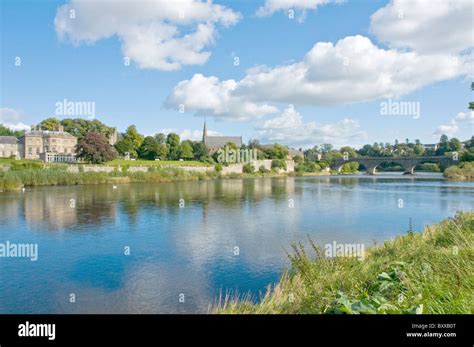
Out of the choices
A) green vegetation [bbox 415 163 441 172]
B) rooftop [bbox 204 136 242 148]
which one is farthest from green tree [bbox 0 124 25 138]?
green vegetation [bbox 415 163 441 172]

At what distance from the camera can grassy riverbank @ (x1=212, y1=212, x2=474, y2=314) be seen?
185 inches

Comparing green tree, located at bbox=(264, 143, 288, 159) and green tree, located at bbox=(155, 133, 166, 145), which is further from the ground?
green tree, located at bbox=(155, 133, 166, 145)

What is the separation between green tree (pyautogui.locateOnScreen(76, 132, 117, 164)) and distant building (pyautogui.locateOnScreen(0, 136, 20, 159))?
68.2 ft

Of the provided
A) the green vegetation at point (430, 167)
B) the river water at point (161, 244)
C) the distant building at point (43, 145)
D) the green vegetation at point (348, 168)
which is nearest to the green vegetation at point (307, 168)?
the green vegetation at point (348, 168)

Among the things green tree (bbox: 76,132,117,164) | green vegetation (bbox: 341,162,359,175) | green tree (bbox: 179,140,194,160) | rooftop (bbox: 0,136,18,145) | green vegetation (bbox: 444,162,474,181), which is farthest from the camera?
green vegetation (bbox: 341,162,359,175)

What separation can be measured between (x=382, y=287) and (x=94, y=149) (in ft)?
191

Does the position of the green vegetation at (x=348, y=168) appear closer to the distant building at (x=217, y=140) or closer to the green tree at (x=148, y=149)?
the distant building at (x=217, y=140)

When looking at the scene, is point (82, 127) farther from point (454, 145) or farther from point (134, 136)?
point (454, 145)

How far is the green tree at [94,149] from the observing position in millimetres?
57612

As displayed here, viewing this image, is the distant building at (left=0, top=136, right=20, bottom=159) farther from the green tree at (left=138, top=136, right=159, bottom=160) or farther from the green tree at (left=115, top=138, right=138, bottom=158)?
the green tree at (left=138, top=136, right=159, bottom=160)

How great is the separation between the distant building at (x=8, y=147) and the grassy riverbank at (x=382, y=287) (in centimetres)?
7663
